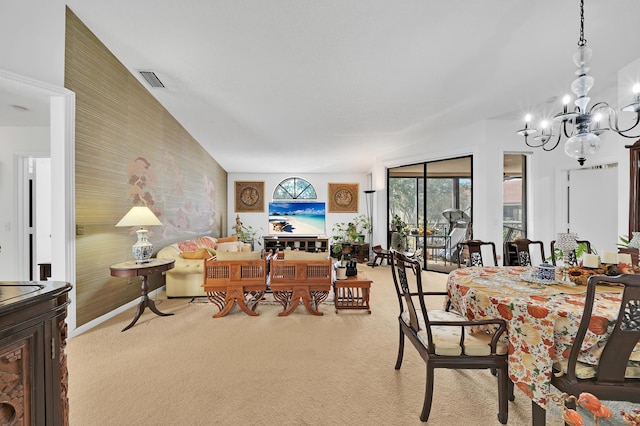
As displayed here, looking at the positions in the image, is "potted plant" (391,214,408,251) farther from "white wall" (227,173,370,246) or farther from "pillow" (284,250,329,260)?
"pillow" (284,250,329,260)

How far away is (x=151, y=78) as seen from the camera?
3.71 meters

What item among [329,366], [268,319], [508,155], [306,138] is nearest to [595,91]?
[508,155]

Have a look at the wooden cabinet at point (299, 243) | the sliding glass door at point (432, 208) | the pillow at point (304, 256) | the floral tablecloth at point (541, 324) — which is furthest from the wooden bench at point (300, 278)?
the wooden cabinet at point (299, 243)

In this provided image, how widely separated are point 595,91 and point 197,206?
22.7 ft

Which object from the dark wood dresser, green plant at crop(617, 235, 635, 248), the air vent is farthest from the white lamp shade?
green plant at crop(617, 235, 635, 248)

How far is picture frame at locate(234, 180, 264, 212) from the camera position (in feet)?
27.3

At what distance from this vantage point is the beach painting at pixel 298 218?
27.3 feet

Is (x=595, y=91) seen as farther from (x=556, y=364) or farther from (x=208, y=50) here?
(x=208, y=50)

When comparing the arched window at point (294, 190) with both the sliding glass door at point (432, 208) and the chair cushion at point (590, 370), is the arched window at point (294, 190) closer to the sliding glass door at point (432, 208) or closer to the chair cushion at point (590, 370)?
the sliding glass door at point (432, 208)

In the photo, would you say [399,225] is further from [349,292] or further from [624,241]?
[624,241]

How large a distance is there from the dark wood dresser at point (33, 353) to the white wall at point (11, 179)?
3.82m

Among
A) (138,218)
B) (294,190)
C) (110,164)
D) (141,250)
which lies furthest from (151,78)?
(294,190)

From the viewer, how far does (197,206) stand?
5.97 m

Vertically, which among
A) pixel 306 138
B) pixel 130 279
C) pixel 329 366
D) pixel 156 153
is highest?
pixel 306 138
